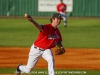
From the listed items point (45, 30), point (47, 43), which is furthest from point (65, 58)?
point (45, 30)

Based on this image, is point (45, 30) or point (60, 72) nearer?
point (45, 30)

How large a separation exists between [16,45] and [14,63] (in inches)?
182

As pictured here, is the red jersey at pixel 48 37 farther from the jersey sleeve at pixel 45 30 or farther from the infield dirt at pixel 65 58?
the infield dirt at pixel 65 58

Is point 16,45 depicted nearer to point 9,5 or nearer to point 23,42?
point 23,42

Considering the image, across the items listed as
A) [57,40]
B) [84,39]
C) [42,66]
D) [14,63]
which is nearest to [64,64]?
[42,66]

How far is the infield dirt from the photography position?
12797 millimetres

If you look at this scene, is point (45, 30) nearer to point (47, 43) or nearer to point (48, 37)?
point (48, 37)

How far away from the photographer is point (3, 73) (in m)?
11.2

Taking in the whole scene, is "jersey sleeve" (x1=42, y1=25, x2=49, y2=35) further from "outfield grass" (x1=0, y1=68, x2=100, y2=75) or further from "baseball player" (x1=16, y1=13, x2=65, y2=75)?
"outfield grass" (x1=0, y1=68, x2=100, y2=75)

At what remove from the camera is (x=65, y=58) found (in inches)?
566

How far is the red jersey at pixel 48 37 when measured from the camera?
29.4 feet

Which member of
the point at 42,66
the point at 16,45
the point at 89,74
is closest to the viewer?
the point at 89,74

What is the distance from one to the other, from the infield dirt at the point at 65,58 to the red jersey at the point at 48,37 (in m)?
3.42

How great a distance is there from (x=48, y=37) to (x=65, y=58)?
544cm
